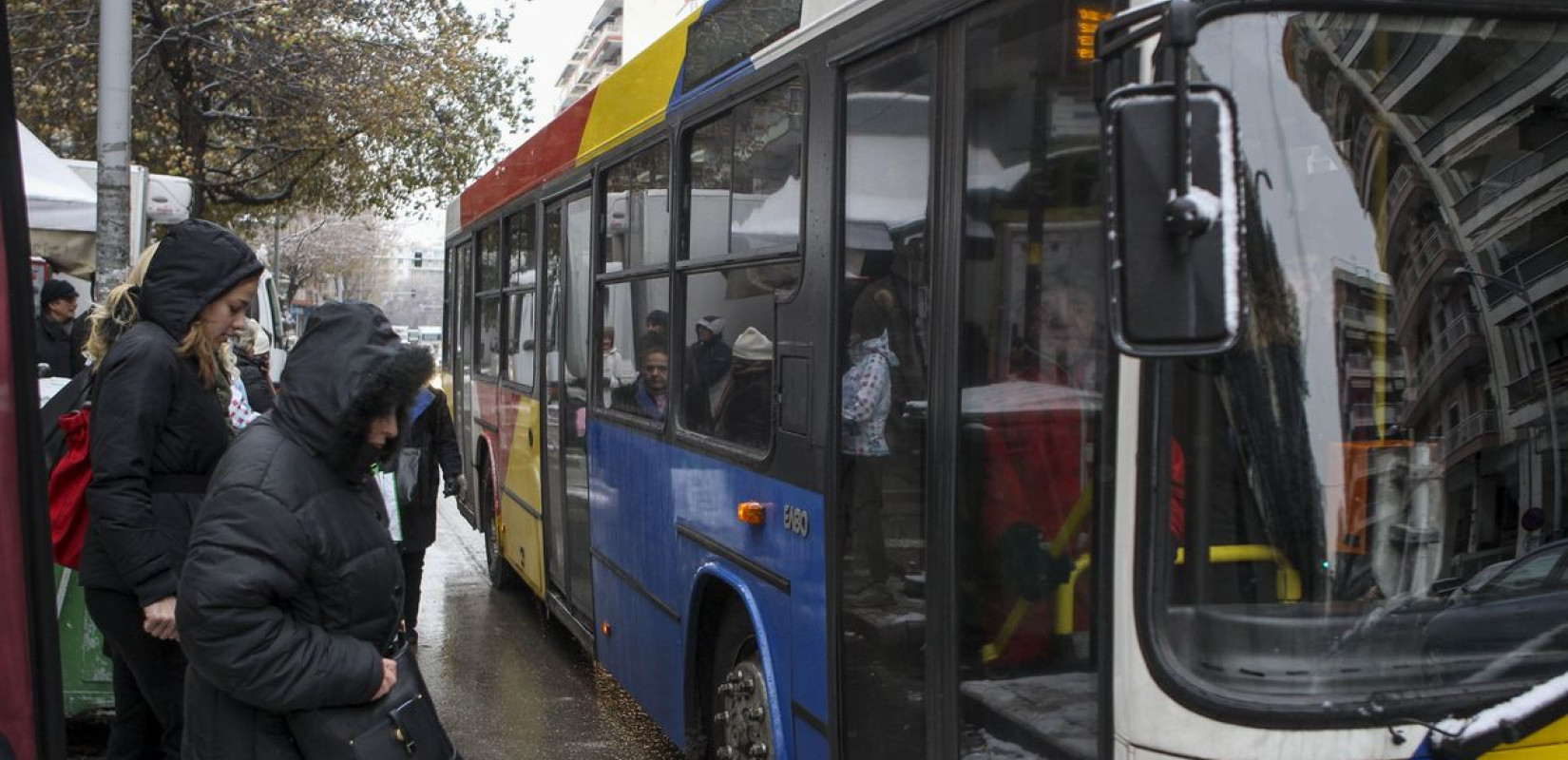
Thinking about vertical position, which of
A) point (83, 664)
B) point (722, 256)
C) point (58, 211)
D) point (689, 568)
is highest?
point (58, 211)

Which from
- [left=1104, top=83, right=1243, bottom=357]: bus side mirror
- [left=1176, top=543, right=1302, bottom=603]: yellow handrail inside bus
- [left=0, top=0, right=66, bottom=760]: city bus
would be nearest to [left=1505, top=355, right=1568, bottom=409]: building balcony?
[left=1176, top=543, right=1302, bottom=603]: yellow handrail inside bus

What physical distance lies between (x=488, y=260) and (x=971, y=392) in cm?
671

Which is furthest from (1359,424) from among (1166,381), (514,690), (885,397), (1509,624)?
(514,690)

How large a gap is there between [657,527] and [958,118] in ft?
7.71

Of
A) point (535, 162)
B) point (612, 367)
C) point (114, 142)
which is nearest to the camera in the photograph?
point (612, 367)

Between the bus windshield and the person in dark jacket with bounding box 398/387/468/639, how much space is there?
4759 mm

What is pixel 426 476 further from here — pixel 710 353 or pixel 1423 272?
pixel 1423 272

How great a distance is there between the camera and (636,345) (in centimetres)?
514

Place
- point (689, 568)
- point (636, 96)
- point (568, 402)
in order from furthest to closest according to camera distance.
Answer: point (568, 402)
point (636, 96)
point (689, 568)

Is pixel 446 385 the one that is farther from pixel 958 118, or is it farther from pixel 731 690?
pixel 958 118

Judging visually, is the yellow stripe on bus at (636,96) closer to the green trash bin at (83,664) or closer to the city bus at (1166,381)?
the city bus at (1166,381)

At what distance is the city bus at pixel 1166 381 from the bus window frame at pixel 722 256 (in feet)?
0.10

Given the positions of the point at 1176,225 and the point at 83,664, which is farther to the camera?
the point at 83,664

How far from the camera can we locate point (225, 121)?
19641mm
